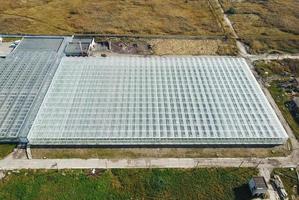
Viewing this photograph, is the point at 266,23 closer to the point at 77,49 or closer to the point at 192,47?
the point at 192,47

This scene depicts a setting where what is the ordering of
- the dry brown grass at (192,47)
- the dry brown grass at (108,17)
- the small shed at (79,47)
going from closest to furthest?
1. the small shed at (79,47)
2. the dry brown grass at (192,47)
3. the dry brown grass at (108,17)

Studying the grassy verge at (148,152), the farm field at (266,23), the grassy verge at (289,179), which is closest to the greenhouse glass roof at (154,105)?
the grassy verge at (148,152)

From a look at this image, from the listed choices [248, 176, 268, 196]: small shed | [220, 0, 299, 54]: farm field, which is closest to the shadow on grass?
[248, 176, 268, 196]: small shed

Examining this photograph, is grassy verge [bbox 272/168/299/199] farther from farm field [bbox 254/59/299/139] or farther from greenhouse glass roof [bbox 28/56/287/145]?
farm field [bbox 254/59/299/139]

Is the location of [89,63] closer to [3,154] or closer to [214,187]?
[3,154]

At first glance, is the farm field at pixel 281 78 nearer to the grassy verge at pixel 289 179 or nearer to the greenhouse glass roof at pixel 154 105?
the greenhouse glass roof at pixel 154 105
